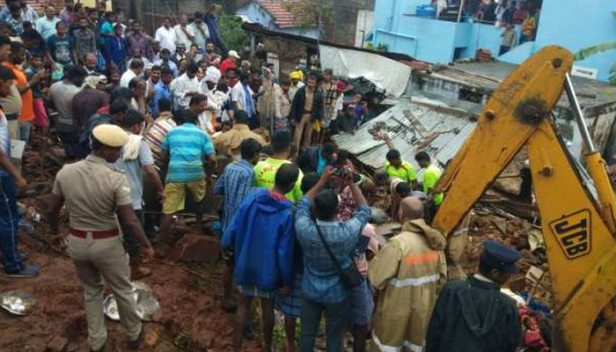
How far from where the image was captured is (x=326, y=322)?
4.40 metres

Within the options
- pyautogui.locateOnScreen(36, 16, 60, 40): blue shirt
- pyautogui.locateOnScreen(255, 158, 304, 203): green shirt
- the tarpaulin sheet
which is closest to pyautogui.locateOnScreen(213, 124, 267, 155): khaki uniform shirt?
pyautogui.locateOnScreen(255, 158, 304, 203): green shirt

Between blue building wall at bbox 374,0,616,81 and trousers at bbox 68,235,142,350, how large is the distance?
14614mm

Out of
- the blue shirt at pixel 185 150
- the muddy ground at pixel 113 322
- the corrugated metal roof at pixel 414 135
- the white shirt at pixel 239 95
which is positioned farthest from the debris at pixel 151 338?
the corrugated metal roof at pixel 414 135

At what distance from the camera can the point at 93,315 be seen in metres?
4.16

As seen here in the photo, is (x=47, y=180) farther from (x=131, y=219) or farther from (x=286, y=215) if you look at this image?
(x=286, y=215)

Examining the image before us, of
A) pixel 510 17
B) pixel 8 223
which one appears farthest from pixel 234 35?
pixel 8 223

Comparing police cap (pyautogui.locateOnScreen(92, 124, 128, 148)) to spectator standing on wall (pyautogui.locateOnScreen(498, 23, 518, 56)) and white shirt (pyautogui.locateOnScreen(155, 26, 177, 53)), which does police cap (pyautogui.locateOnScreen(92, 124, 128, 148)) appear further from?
spectator standing on wall (pyautogui.locateOnScreen(498, 23, 518, 56))

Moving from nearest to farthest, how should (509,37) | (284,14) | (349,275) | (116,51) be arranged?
(349,275) → (116,51) → (509,37) → (284,14)

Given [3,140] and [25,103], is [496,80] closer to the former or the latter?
[25,103]

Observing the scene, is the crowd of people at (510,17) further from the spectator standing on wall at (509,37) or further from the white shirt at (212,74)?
the white shirt at (212,74)

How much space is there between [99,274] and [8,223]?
52.0 inches

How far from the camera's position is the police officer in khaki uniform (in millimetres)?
3865

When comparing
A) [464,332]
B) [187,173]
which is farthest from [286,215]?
[187,173]

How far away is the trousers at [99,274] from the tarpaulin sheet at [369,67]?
33.5ft
